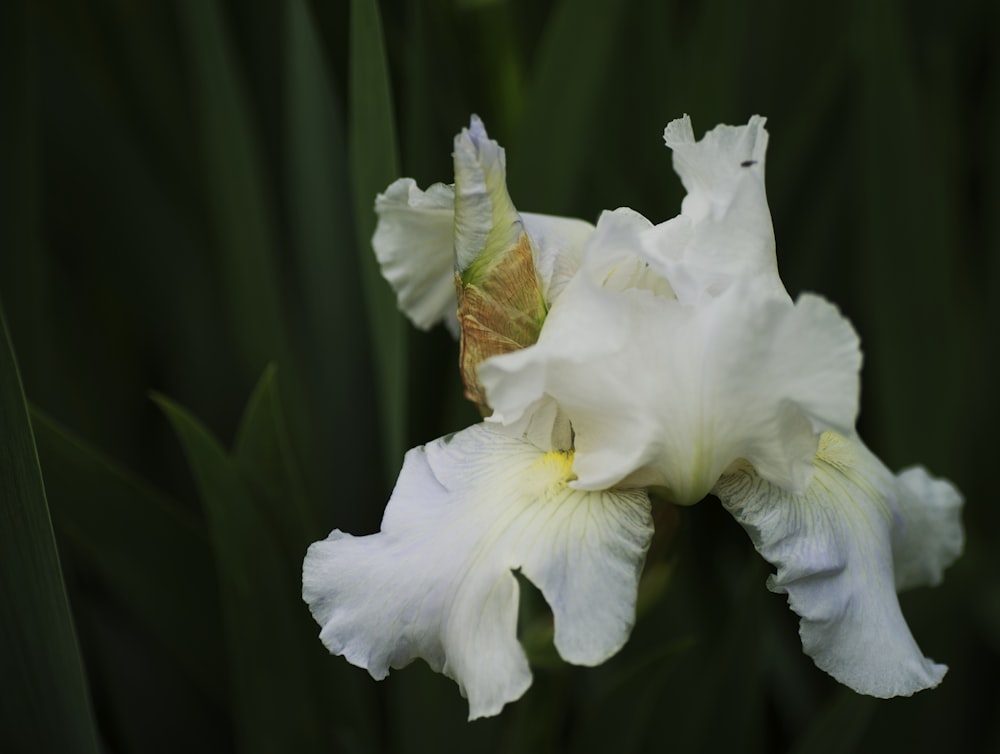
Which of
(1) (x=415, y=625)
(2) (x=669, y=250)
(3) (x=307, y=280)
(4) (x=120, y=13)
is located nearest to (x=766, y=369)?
(2) (x=669, y=250)

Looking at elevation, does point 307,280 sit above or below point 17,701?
above

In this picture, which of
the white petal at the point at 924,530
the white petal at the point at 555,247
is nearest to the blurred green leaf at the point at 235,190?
the white petal at the point at 555,247

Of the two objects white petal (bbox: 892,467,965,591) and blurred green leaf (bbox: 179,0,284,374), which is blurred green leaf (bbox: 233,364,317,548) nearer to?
blurred green leaf (bbox: 179,0,284,374)

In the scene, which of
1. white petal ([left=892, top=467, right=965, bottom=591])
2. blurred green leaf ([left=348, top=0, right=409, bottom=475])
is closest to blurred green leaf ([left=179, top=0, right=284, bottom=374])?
blurred green leaf ([left=348, top=0, right=409, bottom=475])

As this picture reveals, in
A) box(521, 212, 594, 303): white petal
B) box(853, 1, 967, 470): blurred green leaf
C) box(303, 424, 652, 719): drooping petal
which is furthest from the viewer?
box(853, 1, 967, 470): blurred green leaf

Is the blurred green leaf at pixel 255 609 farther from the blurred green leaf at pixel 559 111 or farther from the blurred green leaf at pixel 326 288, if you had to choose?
the blurred green leaf at pixel 559 111

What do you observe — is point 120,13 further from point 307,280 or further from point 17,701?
point 17,701

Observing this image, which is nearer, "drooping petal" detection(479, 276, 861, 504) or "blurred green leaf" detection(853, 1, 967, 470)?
"drooping petal" detection(479, 276, 861, 504)
